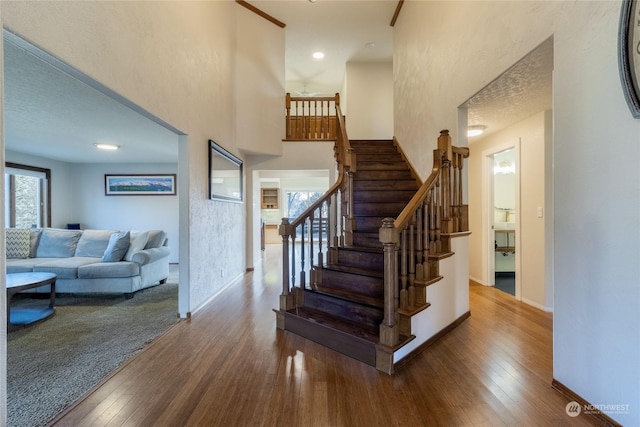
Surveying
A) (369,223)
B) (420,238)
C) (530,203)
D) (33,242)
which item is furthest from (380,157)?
(33,242)

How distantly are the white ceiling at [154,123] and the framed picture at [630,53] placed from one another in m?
0.55

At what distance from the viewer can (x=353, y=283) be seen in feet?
9.00

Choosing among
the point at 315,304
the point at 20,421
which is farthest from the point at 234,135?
the point at 20,421

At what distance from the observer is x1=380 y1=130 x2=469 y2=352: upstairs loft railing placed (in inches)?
81.8

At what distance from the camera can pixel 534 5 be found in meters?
1.93

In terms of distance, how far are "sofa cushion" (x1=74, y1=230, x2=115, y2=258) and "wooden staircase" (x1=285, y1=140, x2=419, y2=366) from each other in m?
3.39

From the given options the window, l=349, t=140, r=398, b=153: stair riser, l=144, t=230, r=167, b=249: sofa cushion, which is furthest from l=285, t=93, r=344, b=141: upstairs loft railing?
the window

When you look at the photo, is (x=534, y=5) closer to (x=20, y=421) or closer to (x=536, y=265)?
(x=536, y=265)

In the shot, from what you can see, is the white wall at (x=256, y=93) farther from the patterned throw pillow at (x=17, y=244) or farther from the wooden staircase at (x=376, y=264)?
the patterned throw pillow at (x=17, y=244)

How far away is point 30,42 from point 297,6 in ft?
15.0

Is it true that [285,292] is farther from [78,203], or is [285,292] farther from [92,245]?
[78,203]

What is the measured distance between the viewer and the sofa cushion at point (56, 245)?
4.24m

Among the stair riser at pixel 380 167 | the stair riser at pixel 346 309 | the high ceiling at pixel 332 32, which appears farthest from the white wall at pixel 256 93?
the stair riser at pixel 346 309

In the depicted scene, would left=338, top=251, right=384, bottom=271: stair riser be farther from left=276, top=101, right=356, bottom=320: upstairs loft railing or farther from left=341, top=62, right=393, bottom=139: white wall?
left=341, top=62, right=393, bottom=139: white wall
